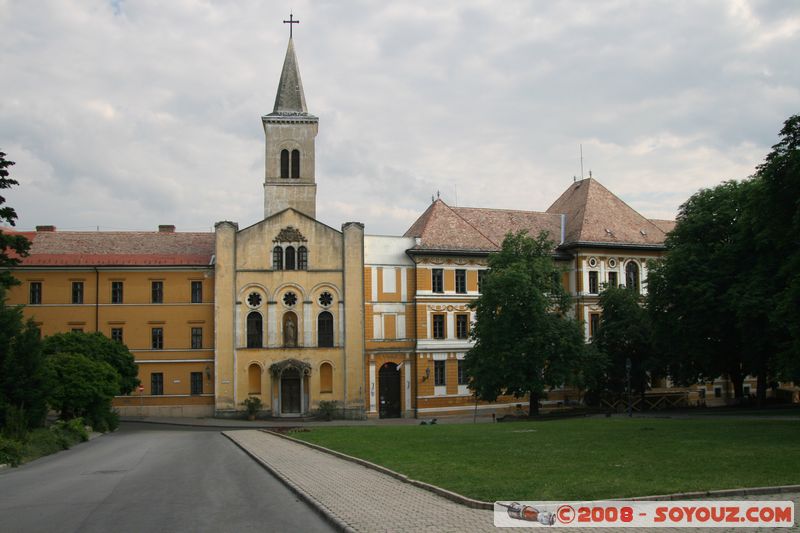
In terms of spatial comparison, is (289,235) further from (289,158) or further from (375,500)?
(375,500)

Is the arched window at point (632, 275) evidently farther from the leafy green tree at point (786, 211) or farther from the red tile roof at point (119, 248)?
the red tile roof at point (119, 248)

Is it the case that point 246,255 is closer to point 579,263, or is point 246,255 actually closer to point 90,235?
point 90,235

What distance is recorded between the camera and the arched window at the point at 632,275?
56531 millimetres

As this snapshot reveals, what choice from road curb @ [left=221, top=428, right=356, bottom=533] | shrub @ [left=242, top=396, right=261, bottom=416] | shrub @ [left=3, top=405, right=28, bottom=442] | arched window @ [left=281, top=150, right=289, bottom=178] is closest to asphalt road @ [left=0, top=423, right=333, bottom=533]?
road curb @ [left=221, top=428, right=356, bottom=533]

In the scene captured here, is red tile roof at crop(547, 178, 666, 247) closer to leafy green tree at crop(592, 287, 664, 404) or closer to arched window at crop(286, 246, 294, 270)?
leafy green tree at crop(592, 287, 664, 404)

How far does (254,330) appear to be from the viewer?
53156mm

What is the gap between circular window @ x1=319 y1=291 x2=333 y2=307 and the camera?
2119 inches

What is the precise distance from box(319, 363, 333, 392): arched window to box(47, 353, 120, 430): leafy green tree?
15.3 meters

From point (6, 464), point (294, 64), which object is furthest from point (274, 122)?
point (6, 464)

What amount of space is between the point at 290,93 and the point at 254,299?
17.3 m

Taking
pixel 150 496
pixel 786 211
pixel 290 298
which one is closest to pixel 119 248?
pixel 290 298

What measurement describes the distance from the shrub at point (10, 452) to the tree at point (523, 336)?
24.3m

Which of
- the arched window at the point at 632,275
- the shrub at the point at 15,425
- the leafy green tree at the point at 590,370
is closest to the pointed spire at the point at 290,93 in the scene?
the arched window at the point at 632,275

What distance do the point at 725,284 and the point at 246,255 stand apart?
31.0m
